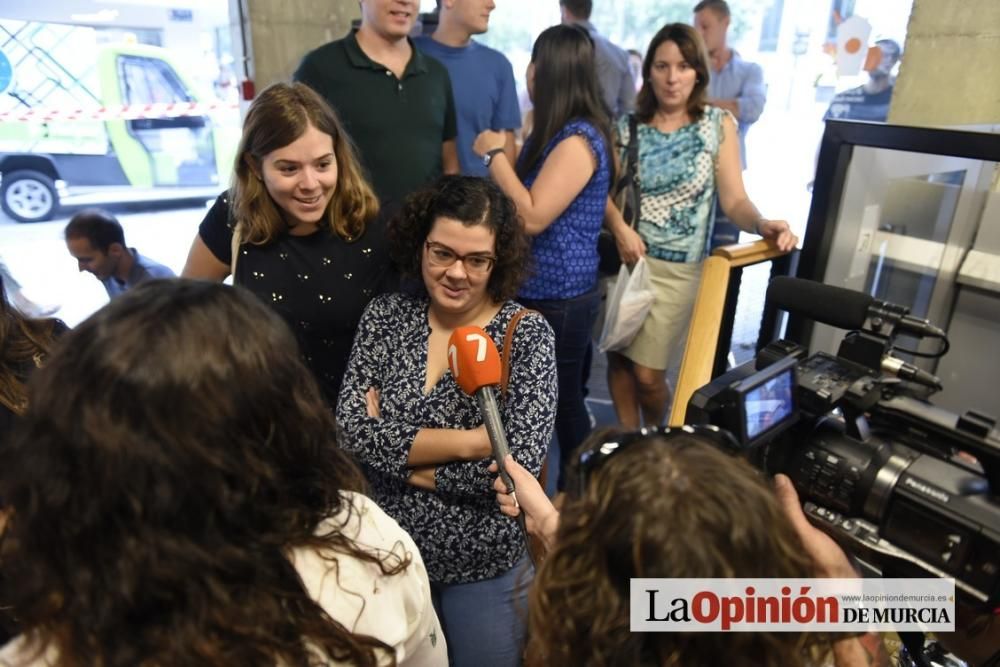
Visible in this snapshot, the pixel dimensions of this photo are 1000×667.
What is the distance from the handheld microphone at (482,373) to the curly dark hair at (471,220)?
0.28m

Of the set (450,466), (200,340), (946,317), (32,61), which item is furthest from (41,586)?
(32,61)

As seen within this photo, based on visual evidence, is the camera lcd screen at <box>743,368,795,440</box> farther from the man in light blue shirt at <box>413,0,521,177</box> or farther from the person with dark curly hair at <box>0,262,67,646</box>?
the man in light blue shirt at <box>413,0,521,177</box>

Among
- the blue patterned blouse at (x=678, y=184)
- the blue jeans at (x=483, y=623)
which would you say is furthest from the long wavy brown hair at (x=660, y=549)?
the blue patterned blouse at (x=678, y=184)

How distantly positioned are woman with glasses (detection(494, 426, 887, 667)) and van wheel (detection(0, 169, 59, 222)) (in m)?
2.86

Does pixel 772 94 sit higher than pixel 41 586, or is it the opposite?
pixel 772 94

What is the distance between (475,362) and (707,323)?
62cm

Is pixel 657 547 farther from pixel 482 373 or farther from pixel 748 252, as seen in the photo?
pixel 748 252

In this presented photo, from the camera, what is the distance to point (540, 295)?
76.5 inches

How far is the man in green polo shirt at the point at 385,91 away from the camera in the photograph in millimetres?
1844

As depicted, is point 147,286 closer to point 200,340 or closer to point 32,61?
point 200,340

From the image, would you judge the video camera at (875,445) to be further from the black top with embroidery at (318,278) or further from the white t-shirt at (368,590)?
the black top with embroidery at (318,278)

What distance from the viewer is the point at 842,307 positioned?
1.04 metres

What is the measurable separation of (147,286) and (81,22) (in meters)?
2.50

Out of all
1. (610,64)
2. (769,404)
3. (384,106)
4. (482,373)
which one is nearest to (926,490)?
(769,404)
